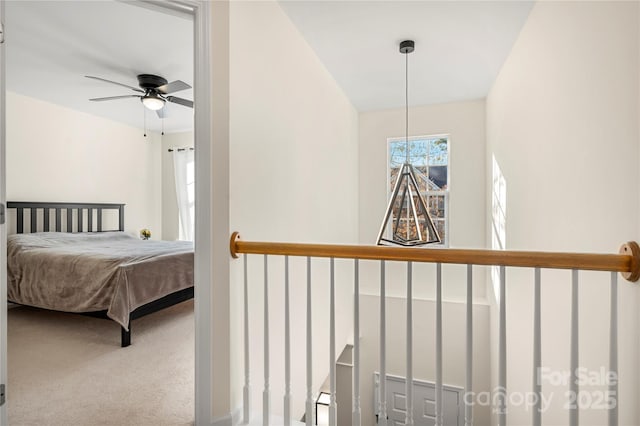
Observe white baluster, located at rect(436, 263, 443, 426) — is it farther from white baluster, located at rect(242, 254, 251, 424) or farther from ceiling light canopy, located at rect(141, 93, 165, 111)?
ceiling light canopy, located at rect(141, 93, 165, 111)

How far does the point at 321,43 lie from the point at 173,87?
145 centimetres

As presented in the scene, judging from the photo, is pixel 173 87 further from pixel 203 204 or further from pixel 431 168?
pixel 431 168

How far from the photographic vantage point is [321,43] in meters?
2.74

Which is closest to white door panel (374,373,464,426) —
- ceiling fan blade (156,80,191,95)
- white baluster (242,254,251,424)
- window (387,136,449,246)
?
window (387,136,449,246)

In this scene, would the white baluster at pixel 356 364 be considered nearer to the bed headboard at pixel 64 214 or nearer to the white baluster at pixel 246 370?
the white baluster at pixel 246 370

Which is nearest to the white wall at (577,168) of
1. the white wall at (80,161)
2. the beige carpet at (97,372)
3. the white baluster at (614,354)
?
the white baluster at (614,354)

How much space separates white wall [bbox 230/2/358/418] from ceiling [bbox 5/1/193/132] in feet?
1.72

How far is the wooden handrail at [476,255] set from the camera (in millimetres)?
1110

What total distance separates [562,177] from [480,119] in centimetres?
276

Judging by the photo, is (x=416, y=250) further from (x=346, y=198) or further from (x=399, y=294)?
(x=399, y=294)

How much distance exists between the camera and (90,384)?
80.2 inches

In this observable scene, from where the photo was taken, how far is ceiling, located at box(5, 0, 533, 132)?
228 centimetres

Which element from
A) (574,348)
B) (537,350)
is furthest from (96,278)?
(574,348)

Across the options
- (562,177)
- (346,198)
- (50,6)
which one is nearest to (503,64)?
(562,177)
